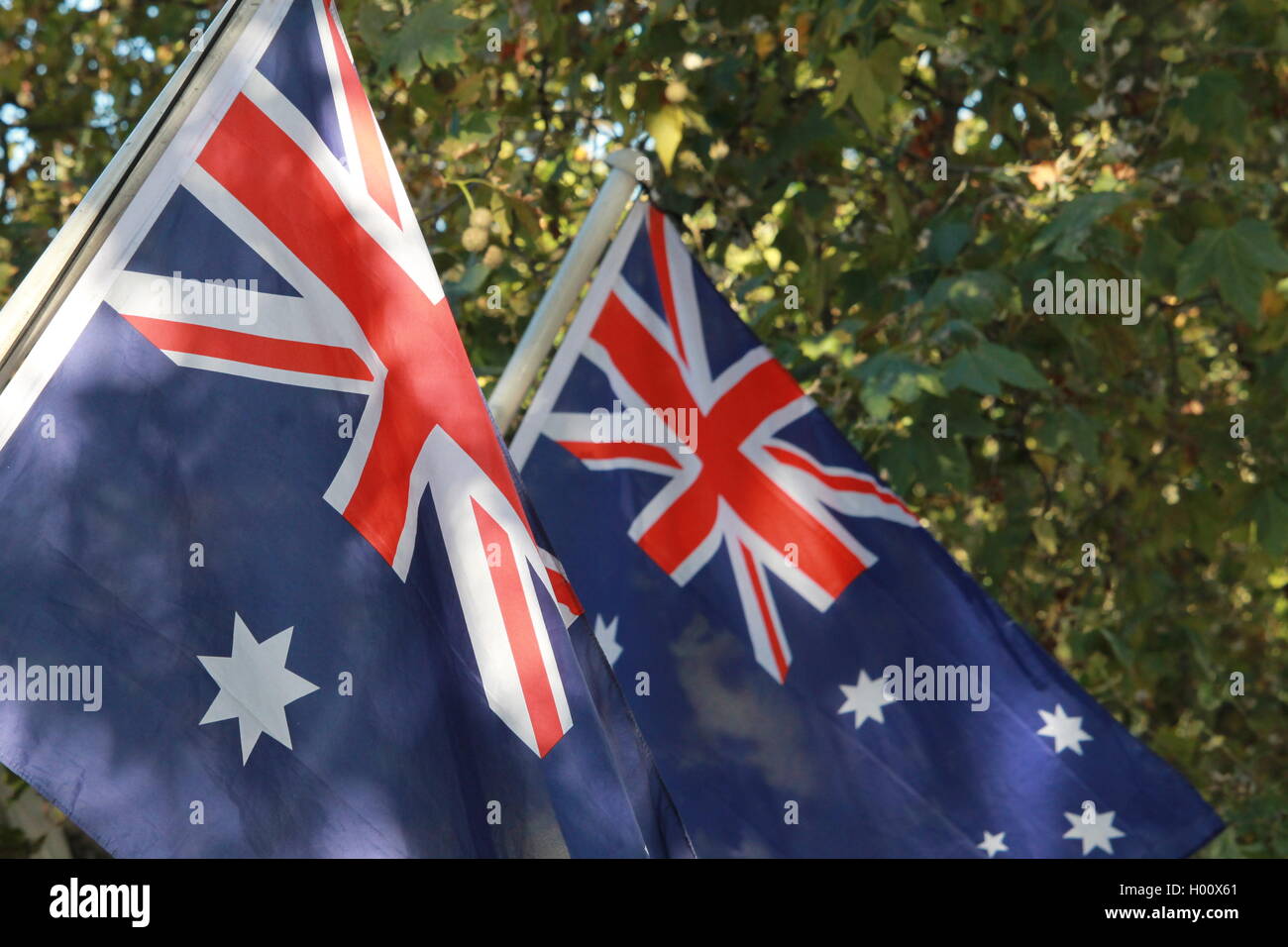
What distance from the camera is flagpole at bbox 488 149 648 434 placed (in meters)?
3.17

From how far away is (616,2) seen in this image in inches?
208

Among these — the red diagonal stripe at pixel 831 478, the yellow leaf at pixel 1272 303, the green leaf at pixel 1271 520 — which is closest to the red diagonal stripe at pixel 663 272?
the red diagonal stripe at pixel 831 478

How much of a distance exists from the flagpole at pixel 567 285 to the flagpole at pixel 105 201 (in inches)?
43.4

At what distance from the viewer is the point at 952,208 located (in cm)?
508

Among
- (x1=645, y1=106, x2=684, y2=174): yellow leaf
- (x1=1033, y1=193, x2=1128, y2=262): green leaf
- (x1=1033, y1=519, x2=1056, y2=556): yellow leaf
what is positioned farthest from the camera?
(x1=1033, y1=519, x2=1056, y2=556): yellow leaf

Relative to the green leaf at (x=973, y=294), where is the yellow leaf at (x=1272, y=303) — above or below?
above

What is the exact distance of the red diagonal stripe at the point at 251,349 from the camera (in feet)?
6.64

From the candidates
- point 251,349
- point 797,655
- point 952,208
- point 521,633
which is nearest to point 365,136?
point 251,349

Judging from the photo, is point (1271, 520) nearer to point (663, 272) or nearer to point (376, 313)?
point (663, 272)

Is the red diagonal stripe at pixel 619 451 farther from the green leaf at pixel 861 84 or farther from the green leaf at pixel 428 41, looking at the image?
the green leaf at pixel 861 84

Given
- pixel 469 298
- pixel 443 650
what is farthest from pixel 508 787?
pixel 469 298

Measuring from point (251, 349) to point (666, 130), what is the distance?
2.74 meters

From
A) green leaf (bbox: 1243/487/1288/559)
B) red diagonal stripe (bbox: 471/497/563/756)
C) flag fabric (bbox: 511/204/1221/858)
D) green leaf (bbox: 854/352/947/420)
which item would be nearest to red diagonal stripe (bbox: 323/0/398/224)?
red diagonal stripe (bbox: 471/497/563/756)

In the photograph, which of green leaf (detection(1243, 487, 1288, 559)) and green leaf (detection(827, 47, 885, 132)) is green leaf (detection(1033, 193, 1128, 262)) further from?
green leaf (detection(1243, 487, 1288, 559))
